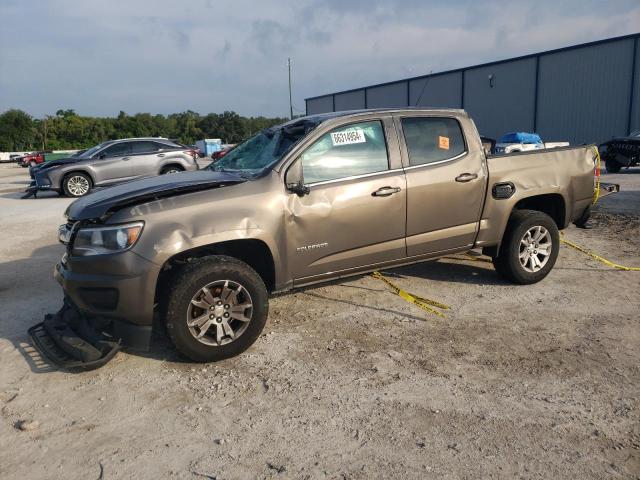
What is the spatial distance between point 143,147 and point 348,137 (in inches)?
480

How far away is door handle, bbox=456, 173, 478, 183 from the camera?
196 inches

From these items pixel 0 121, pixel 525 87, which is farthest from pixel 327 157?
pixel 0 121

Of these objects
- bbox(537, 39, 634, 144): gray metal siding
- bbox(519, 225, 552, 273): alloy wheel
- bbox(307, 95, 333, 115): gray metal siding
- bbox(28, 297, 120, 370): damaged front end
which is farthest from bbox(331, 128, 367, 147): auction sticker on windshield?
bbox(307, 95, 333, 115): gray metal siding

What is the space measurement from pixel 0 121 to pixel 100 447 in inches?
3118

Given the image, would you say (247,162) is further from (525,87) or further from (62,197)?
(525,87)

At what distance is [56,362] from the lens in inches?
149

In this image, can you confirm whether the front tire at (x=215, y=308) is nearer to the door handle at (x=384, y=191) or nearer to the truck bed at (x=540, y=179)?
the door handle at (x=384, y=191)

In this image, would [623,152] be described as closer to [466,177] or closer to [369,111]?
[466,177]

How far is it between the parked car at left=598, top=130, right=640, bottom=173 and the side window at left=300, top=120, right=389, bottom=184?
14294mm

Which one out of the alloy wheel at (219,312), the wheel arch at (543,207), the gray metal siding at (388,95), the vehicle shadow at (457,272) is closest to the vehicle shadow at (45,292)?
the vehicle shadow at (457,272)

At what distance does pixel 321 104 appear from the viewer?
5425 cm

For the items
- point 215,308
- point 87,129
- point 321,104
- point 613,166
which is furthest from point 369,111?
point 87,129

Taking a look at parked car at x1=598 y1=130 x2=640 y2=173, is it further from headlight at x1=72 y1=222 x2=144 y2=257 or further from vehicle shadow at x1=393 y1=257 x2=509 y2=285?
headlight at x1=72 y1=222 x2=144 y2=257

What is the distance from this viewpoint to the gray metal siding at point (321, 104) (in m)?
52.8
